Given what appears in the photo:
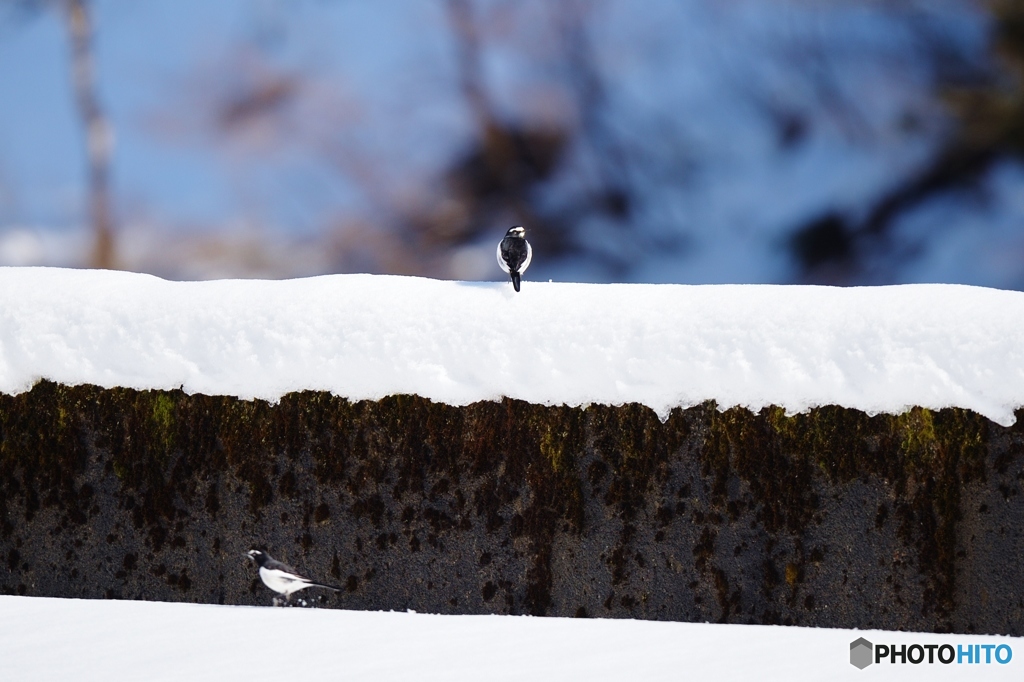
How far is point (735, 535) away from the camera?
4289 mm

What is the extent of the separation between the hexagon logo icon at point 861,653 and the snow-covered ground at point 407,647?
42mm

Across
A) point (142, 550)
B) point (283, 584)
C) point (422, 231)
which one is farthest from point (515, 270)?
point (422, 231)

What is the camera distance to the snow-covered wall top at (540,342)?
14.0 feet

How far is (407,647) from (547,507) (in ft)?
3.34

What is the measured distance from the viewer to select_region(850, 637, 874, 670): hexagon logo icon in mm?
3440

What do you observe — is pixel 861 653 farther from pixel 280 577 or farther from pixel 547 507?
pixel 280 577

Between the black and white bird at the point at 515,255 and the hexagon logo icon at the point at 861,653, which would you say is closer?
the hexagon logo icon at the point at 861,653

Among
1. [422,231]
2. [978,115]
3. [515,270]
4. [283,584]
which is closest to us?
[283,584]

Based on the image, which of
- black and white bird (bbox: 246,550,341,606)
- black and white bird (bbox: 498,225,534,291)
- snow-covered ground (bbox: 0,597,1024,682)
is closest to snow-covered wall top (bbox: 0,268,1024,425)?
black and white bird (bbox: 498,225,534,291)

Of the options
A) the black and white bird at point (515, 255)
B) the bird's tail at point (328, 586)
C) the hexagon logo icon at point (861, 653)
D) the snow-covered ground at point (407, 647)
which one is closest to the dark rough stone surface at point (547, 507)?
the bird's tail at point (328, 586)

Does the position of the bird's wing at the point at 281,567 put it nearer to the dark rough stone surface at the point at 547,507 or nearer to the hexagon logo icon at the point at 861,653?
the dark rough stone surface at the point at 547,507

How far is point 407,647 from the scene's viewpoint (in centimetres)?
358

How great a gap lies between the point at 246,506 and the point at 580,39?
794 cm

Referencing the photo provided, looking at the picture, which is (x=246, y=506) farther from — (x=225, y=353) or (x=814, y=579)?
(x=814, y=579)
